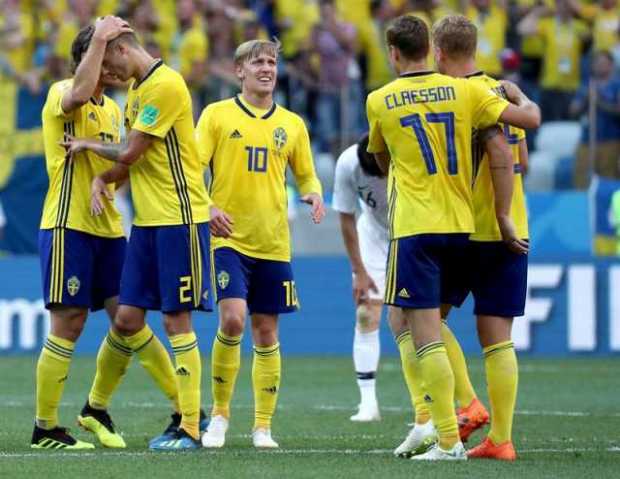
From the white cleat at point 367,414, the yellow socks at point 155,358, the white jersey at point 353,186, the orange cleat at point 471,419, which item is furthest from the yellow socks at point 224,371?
the white jersey at point 353,186

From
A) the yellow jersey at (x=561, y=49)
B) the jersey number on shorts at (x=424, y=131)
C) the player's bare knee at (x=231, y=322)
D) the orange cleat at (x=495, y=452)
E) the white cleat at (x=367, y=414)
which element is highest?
the yellow jersey at (x=561, y=49)

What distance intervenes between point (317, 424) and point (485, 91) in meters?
3.27

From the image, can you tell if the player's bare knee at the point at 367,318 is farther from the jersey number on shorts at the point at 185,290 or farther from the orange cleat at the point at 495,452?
the orange cleat at the point at 495,452

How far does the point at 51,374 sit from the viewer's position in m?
8.57

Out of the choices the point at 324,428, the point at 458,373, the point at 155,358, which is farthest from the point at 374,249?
the point at 155,358

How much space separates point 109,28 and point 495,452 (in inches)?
121

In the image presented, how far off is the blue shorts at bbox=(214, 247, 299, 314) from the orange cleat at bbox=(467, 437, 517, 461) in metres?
1.56

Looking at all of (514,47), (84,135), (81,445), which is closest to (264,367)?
(81,445)

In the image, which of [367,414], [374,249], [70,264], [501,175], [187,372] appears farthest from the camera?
[374,249]

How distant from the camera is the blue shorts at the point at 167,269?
27.4 ft

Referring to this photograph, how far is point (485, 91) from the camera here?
311 inches

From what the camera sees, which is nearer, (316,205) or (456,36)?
(456,36)

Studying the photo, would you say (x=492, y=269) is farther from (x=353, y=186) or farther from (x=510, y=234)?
(x=353, y=186)

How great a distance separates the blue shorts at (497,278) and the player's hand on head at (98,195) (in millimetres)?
2000
